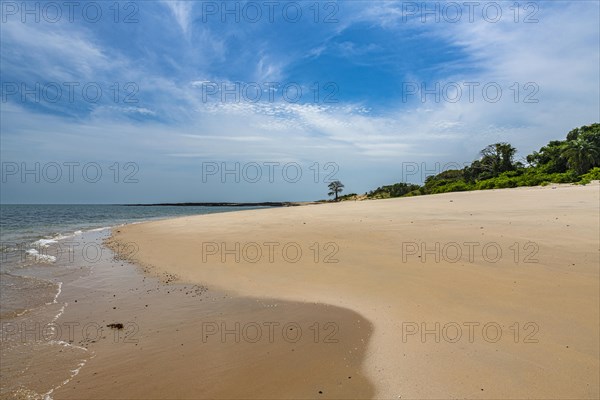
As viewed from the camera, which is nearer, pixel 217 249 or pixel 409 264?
pixel 409 264

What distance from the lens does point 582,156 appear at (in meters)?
30.5

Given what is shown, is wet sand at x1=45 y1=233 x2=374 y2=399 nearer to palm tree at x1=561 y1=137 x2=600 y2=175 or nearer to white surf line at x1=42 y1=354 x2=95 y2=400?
white surf line at x1=42 y1=354 x2=95 y2=400

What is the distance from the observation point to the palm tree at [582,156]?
30.0 meters

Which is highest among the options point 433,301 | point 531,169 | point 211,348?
point 531,169

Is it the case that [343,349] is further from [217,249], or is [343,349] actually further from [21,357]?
[217,249]

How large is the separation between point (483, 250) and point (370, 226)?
4.91 m

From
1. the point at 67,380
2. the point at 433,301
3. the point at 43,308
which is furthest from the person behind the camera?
the point at 43,308

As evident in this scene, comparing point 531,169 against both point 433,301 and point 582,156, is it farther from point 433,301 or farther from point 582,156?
point 433,301

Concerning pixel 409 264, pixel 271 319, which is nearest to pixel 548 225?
pixel 409 264

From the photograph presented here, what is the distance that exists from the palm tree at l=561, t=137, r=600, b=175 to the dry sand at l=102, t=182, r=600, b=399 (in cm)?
2571

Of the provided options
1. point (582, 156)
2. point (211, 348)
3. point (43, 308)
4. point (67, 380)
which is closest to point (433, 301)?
point (211, 348)

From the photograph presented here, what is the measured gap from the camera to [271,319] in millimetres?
5109

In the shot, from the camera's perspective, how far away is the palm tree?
98.4 ft

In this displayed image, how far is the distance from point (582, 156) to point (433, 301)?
3607cm
